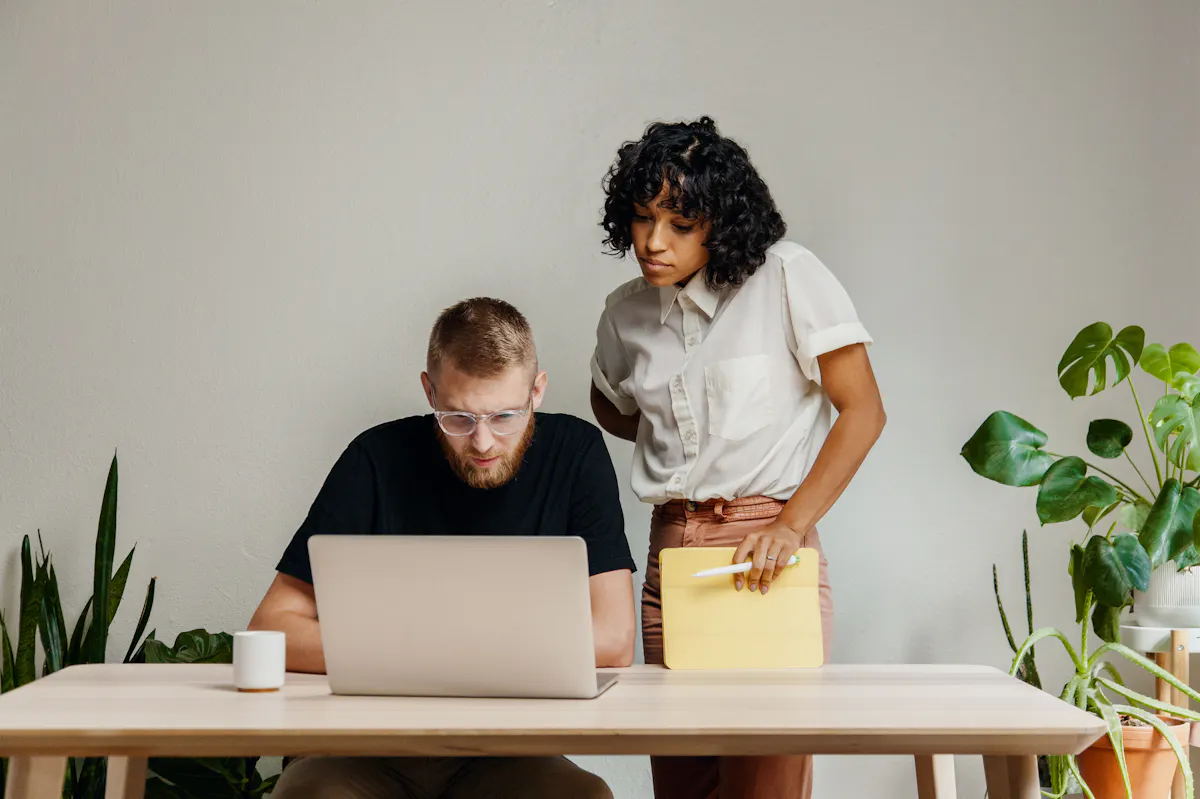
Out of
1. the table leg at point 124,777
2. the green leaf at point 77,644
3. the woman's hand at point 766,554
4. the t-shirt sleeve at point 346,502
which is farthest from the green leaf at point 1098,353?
the green leaf at point 77,644

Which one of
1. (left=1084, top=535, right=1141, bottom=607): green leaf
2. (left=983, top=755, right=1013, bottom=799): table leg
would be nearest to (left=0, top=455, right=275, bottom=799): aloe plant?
(left=983, top=755, right=1013, bottom=799): table leg

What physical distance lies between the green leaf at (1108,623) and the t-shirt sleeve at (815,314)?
41.7 inches

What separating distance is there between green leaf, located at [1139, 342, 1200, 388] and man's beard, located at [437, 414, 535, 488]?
1.58 meters

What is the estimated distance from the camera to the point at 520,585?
153 cm

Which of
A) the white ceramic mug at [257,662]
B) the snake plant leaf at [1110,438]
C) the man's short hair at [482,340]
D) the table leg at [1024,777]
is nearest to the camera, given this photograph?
the table leg at [1024,777]

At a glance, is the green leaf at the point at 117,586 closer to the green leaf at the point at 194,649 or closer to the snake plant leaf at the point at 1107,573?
the green leaf at the point at 194,649

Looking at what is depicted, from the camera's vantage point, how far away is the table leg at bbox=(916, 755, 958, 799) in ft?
6.30

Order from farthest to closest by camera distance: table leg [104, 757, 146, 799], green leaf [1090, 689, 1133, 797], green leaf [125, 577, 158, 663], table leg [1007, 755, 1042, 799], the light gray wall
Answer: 1. the light gray wall
2. green leaf [125, 577, 158, 663]
3. green leaf [1090, 689, 1133, 797]
4. table leg [104, 757, 146, 799]
5. table leg [1007, 755, 1042, 799]

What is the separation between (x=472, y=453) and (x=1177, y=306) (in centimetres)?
224

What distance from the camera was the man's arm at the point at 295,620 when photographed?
6.23 feet

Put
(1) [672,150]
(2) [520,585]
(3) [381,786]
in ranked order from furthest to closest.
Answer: (1) [672,150] < (3) [381,786] < (2) [520,585]

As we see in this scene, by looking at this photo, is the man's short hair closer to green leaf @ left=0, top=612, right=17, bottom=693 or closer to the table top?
the table top

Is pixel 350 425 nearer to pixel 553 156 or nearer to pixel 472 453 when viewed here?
pixel 553 156

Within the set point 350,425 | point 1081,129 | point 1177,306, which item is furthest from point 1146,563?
point 350,425
